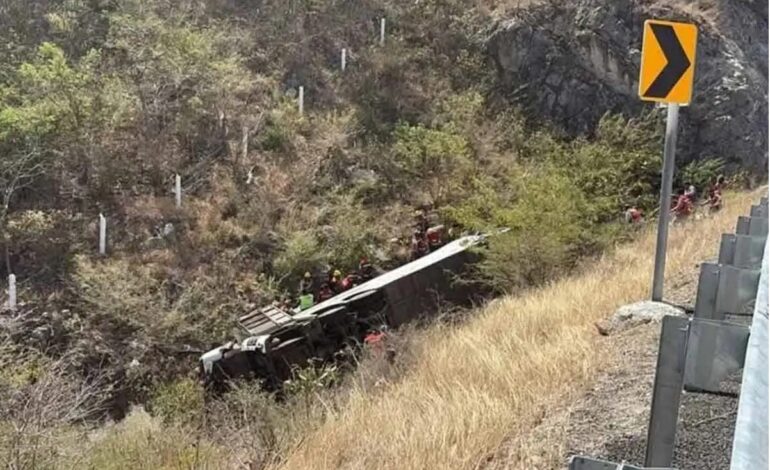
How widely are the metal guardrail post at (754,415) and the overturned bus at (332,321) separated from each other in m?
8.27

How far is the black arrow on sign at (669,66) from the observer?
5.54 m

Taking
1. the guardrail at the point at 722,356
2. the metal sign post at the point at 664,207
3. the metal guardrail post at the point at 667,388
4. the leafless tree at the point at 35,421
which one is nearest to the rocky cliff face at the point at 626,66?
the metal sign post at the point at 664,207

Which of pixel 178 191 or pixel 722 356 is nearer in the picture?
pixel 722 356

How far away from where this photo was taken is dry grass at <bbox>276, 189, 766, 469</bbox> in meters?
3.85

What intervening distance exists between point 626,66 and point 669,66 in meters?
13.3

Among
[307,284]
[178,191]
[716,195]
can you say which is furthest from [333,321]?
[716,195]

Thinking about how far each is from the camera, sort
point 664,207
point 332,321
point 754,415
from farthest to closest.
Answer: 1. point 332,321
2. point 664,207
3. point 754,415

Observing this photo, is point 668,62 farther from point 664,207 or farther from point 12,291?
point 12,291

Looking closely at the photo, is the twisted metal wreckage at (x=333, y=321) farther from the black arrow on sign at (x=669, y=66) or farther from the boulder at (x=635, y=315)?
the black arrow on sign at (x=669, y=66)

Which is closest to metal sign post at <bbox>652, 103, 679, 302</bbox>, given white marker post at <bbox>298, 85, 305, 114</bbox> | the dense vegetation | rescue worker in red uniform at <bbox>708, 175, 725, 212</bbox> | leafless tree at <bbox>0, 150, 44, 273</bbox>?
the dense vegetation

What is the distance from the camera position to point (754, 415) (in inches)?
56.8

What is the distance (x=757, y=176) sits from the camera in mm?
16250

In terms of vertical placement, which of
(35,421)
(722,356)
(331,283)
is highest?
(722,356)

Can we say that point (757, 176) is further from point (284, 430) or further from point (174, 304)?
point (284, 430)
